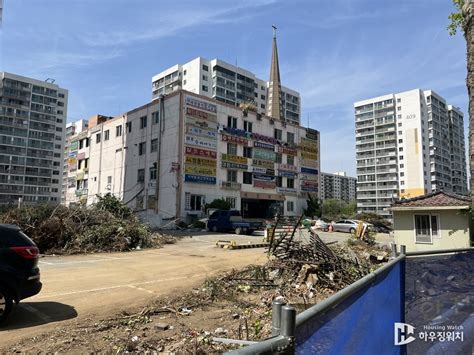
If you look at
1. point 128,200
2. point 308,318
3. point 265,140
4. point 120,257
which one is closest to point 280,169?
point 265,140

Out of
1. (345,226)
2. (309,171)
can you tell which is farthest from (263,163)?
(345,226)

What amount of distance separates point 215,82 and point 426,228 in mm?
78603

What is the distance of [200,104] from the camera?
40.5m

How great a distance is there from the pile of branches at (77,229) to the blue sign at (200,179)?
1523cm

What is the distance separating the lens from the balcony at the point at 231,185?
41.8 metres

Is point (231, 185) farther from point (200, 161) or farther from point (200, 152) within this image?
point (200, 152)

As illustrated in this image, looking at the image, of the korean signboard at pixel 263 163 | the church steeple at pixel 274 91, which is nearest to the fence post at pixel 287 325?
the korean signboard at pixel 263 163

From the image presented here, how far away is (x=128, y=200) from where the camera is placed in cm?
4438

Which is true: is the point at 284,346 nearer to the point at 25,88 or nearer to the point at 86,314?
the point at 86,314

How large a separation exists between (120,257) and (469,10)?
1635 cm

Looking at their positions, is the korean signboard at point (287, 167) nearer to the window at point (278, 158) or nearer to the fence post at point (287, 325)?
the window at point (278, 158)

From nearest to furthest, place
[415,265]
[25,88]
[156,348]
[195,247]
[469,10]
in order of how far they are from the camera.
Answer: [415,265] < [469,10] < [156,348] < [195,247] < [25,88]

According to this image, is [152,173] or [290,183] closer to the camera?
[152,173]

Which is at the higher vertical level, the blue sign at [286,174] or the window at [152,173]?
the blue sign at [286,174]
